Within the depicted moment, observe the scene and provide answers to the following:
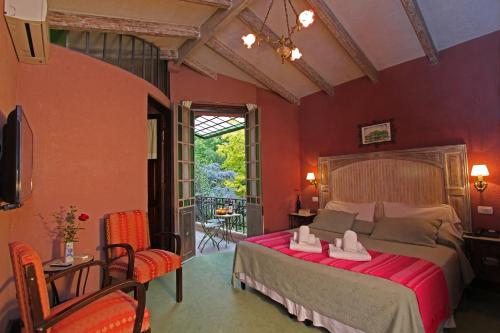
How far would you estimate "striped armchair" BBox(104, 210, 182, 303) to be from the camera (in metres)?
2.43

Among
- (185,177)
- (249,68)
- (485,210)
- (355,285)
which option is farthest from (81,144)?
(485,210)

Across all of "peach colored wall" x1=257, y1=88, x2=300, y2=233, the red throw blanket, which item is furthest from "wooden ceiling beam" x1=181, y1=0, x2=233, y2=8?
the red throw blanket

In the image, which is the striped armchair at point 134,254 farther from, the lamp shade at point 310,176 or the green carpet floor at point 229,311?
the lamp shade at point 310,176

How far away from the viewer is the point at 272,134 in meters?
4.98

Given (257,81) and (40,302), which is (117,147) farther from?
(257,81)

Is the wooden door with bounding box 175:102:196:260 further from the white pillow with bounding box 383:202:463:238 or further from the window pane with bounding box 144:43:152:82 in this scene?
the white pillow with bounding box 383:202:463:238

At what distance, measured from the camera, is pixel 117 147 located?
3016mm

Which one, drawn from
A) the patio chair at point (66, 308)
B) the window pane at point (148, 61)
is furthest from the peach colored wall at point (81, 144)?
the patio chair at point (66, 308)

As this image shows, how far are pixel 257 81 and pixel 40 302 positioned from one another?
436cm

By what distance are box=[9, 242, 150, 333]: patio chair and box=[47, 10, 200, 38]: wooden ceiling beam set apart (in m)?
2.28

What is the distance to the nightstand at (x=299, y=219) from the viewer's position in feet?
15.1

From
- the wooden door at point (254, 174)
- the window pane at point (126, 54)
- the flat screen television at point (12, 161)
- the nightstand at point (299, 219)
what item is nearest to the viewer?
the flat screen television at point (12, 161)

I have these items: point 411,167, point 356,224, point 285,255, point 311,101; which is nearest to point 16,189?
point 285,255

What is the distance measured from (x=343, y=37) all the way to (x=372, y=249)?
2.64m
